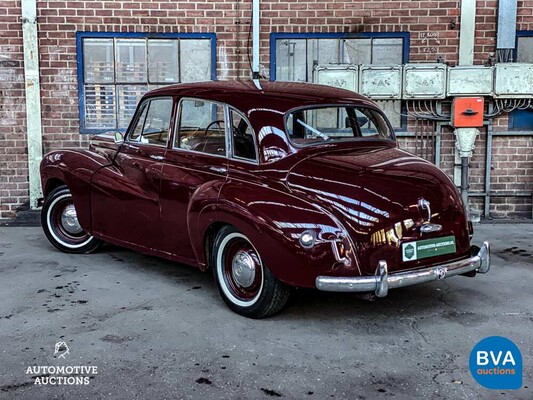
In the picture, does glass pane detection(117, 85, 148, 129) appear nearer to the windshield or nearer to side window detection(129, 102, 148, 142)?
side window detection(129, 102, 148, 142)

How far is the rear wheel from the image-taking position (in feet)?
20.3

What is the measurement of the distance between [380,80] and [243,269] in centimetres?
427

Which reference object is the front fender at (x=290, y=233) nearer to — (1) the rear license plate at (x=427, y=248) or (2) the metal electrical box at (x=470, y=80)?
(1) the rear license plate at (x=427, y=248)

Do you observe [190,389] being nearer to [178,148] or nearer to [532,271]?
[178,148]

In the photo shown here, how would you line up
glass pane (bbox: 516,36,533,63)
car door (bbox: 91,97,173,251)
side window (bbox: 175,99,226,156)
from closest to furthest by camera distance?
side window (bbox: 175,99,226,156), car door (bbox: 91,97,173,251), glass pane (bbox: 516,36,533,63)

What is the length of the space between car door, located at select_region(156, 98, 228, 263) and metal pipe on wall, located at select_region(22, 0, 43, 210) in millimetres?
3643

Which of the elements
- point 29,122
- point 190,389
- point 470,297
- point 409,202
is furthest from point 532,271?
point 29,122

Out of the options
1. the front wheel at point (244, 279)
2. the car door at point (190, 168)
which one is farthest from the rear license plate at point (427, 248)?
the car door at point (190, 168)

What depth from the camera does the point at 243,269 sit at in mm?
4348

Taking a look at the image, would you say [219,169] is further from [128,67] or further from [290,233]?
[128,67]

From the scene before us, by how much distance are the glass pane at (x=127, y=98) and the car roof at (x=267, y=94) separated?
2894mm

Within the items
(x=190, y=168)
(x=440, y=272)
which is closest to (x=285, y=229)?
(x=440, y=272)

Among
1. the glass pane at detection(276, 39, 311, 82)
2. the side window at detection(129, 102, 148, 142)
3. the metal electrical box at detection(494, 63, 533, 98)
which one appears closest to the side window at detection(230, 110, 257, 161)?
the side window at detection(129, 102, 148, 142)

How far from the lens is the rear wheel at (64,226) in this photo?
620cm
